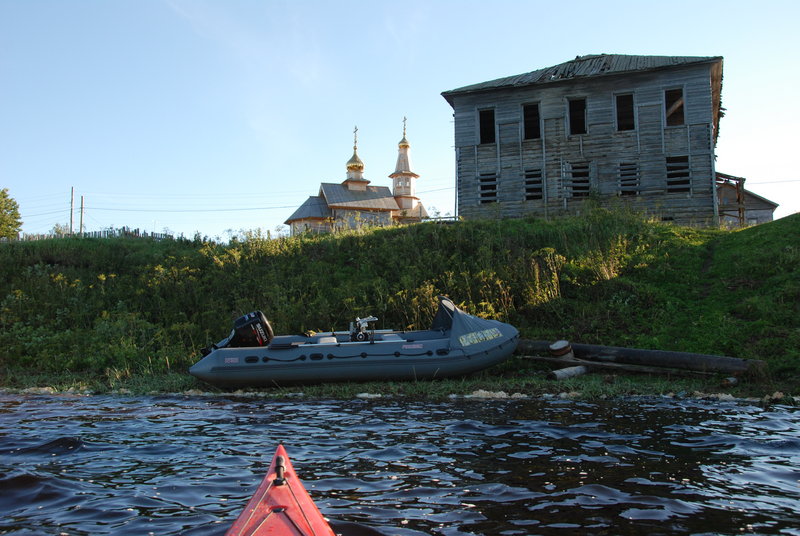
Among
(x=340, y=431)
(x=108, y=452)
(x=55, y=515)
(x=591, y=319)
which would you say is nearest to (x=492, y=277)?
(x=591, y=319)

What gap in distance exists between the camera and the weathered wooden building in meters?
23.2

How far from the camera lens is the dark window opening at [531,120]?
26.6m

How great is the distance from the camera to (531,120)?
2945cm

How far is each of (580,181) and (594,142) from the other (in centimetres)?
177

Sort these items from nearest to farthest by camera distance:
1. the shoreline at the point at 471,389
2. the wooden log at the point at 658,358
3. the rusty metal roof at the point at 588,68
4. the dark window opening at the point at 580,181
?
the shoreline at the point at 471,389 < the wooden log at the point at 658,358 < the rusty metal roof at the point at 588,68 < the dark window opening at the point at 580,181

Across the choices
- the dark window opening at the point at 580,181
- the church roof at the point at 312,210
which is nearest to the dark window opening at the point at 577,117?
the dark window opening at the point at 580,181

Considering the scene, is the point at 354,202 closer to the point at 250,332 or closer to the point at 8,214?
the point at 8,214

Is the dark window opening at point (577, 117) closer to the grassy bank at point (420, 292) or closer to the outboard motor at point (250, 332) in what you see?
the grassy bank at point (420, 292)

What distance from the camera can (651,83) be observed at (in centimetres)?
2388

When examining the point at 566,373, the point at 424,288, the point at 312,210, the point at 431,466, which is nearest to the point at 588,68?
the point at 424,288

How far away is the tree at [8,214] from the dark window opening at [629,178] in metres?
43.4

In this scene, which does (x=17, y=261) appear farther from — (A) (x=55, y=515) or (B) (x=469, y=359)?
(A) (x=55, y=515)

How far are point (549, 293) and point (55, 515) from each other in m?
11.5

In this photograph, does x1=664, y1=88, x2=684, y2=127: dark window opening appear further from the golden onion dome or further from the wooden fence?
the golden onion dome
